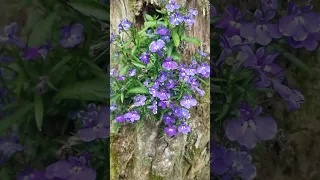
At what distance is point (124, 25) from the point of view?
1214mm

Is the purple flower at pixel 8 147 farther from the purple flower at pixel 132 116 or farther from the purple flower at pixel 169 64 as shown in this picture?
the purple flower at pixel 169 64

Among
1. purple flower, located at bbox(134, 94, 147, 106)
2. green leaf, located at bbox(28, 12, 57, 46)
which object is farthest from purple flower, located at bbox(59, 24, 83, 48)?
purple flower, located at bbox(134, 94, 147, 106)

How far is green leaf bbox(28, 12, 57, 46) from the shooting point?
138 centimetres

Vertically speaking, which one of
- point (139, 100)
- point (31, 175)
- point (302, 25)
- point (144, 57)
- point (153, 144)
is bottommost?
point (31, 175)

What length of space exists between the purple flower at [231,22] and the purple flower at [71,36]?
38cm

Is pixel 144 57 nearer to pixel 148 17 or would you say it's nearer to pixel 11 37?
pixel 148 17

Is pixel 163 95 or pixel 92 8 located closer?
pixel 163 95

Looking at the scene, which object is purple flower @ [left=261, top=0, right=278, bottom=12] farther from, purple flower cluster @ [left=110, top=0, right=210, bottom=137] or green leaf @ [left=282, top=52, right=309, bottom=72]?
purple flower cluster @ [left=110, top=0, right=210, bottom=137]

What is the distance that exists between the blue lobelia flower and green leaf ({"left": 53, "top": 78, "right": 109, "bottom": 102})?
0.51 m

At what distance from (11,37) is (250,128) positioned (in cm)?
69

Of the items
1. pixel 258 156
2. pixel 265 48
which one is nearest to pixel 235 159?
pixel 258 156

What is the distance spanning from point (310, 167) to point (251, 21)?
0.44m

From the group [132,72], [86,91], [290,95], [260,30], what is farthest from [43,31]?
[290,95]

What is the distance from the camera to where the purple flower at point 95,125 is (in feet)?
4.52
